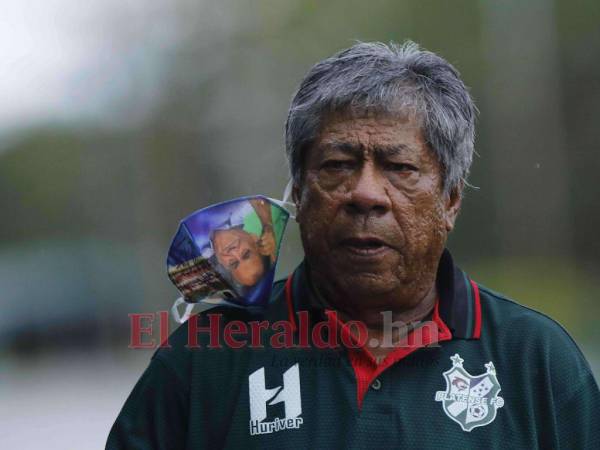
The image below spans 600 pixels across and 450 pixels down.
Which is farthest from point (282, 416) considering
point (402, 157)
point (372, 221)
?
point (402, 157)

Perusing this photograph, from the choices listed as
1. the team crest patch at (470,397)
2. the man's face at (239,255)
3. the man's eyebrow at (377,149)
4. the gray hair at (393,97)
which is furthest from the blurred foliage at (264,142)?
the team crest patch at (470,397)

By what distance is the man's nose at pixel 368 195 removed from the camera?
6.59ft

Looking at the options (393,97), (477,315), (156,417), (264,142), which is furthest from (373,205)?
(264,142)

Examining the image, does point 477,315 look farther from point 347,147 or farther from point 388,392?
point 347,147

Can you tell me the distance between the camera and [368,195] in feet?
6.58

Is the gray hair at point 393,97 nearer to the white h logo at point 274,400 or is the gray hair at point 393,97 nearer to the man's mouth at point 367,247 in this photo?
the man's mouth at point 367,247

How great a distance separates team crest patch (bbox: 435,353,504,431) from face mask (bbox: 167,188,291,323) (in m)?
0.53

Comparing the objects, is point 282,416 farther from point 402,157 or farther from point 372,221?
point 402,157

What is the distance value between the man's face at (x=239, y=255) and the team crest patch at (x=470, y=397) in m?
0.57

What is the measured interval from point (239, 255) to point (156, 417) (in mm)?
470

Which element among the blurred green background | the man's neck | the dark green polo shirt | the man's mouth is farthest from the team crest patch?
the blurred green background

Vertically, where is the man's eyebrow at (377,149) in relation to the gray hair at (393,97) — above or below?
below

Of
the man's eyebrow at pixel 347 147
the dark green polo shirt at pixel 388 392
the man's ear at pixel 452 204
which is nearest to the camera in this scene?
the dark green polo shirt at pixel 388 392

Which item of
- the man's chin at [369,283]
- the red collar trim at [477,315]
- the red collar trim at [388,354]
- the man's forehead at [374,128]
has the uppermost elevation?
the man's forehead at [374,128]
